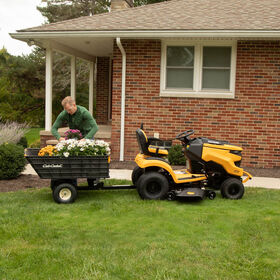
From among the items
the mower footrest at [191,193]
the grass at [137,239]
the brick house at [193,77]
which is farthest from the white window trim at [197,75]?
the mower footrest at [191,193]

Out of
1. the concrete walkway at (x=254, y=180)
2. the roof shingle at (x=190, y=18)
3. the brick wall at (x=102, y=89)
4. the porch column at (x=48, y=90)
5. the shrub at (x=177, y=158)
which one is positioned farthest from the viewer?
the brick wall at (x=102, y=89)

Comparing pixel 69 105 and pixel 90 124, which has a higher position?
pixel 69 105

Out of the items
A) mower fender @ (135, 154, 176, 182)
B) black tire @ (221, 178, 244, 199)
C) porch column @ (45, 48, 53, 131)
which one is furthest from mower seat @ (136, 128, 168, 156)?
porch column @ (45, 48, 53, 131)

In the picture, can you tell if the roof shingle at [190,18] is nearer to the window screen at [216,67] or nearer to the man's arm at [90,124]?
the window screen at [216,67]

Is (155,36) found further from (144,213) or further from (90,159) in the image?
(144,213)

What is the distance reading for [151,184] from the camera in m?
5.89

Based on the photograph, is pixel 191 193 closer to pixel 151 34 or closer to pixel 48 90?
pixel 151 34

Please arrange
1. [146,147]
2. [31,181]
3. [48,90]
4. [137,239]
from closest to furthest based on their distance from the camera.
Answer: [137,239] → [146,147] → [31,181] → [48,90]

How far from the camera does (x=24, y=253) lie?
3812mm

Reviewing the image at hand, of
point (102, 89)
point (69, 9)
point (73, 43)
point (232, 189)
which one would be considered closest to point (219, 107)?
point (232, 189)

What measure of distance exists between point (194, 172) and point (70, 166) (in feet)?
6.39

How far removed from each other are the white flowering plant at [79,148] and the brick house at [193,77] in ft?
14.5

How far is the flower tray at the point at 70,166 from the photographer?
560 centimetres

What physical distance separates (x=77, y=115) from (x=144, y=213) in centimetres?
210
